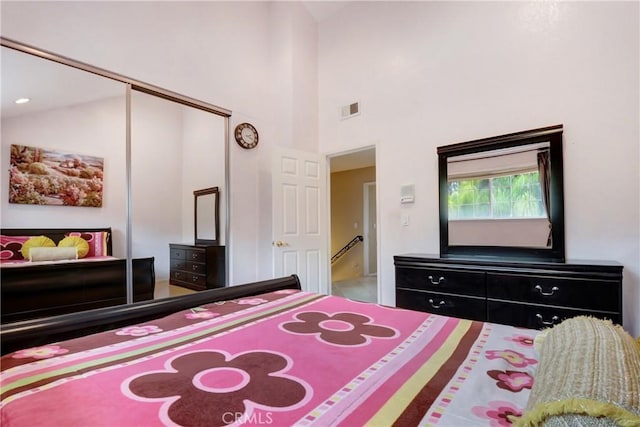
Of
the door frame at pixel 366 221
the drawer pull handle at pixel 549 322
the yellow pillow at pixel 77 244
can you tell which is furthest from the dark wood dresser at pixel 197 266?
the door frame at pixel 366 221

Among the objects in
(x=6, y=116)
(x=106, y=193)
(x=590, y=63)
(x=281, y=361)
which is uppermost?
(x=590, y=63)

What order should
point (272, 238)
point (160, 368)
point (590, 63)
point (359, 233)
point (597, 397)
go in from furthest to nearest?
point (359, 233), point (272, 238), point (590, 63), point (160, 368), point (597, 397)

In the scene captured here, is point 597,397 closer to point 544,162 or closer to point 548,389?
point 548,389

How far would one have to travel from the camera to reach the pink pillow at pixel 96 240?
2441 millimetres

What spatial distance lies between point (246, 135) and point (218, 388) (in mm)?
3217

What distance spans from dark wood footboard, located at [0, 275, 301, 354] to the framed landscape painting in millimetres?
1535

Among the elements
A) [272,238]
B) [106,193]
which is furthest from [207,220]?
[106,193]

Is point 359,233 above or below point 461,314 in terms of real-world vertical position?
above

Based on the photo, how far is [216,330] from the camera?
3.84ft

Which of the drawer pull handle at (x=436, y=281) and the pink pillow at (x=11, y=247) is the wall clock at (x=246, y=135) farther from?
the drawer pull handle at (x=436, y=281)

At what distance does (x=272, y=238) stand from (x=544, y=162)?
2631mm

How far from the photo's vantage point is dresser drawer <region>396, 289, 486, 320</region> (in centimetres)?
243

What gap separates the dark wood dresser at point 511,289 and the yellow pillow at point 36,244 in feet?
8.97

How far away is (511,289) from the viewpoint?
2.29 m
